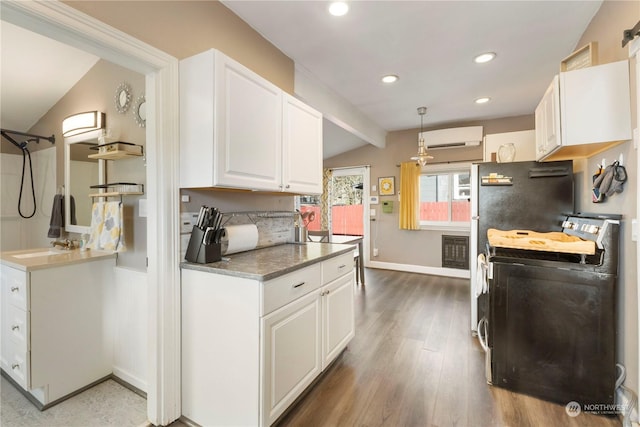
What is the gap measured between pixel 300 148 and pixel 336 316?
1.35 meters

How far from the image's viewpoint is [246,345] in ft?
4.45

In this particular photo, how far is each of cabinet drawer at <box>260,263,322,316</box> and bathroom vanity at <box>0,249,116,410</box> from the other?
1.45 m

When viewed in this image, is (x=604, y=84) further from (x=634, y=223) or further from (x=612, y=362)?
(x=612, y=362)

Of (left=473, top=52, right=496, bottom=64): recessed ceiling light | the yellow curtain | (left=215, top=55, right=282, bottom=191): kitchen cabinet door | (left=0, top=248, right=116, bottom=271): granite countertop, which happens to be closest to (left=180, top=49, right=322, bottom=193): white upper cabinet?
(left=215, top=55, right=282, bottom=191): kitchen cabinet door

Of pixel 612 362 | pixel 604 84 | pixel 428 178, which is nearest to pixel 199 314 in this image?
pixel 612 362

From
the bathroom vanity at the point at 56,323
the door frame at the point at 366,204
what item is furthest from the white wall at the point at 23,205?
the door frame at the point at 366,204

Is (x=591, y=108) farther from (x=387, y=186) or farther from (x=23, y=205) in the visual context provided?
(x=23, y=205)

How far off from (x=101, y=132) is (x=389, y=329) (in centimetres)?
312

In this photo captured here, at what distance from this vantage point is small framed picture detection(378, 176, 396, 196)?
5.27 m

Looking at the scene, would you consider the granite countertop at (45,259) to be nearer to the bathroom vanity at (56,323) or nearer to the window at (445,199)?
the bathroom vanity at (56,323)

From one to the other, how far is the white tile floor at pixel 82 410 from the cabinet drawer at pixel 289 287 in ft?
3.57

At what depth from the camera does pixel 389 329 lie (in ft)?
9.14

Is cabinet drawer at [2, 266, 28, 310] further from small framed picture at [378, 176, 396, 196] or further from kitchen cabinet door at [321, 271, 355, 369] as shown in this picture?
small framed picture at [378, 176, 396, 196]

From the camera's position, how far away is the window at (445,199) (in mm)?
4801
